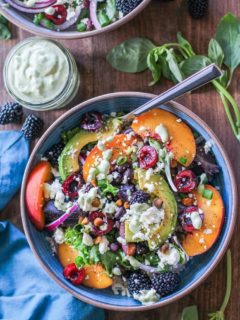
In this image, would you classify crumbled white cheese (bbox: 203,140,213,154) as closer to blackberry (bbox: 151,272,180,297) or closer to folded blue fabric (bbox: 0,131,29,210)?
blackberry (bbox: 151,272,180,297)

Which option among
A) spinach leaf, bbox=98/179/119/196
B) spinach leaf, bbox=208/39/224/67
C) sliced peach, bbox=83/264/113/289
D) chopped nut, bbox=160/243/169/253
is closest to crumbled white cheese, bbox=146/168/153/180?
spinach leaf, bbox=98/179/119/196

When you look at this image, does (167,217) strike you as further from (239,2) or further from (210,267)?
(239,2)

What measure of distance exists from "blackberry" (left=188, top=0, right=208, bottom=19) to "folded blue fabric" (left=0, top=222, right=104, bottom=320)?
0.88 m

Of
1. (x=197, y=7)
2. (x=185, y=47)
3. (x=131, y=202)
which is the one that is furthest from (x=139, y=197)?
(x=197, y=7)

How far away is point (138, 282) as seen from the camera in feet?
6.48

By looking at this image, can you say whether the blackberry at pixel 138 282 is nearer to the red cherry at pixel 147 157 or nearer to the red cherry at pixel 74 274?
the red cherry at pixel 74 274

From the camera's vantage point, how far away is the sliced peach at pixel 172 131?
1.97 m

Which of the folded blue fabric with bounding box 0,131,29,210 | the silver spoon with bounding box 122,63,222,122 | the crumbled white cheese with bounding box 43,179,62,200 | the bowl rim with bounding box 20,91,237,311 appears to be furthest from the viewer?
the folded blue fabric with bounding box 0,131,29,210

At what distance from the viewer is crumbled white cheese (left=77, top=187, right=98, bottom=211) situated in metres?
1.96

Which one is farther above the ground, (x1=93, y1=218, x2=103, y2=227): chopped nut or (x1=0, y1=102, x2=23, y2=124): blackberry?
(x1=0, y1=102, x2=23, y2=124): blackberry

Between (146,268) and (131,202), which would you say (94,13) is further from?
(146,268)

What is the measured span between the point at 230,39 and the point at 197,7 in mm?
141

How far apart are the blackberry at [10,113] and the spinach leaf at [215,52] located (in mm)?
620

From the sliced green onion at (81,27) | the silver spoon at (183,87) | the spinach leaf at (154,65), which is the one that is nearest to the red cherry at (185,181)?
the silver spoon at (183,87)
